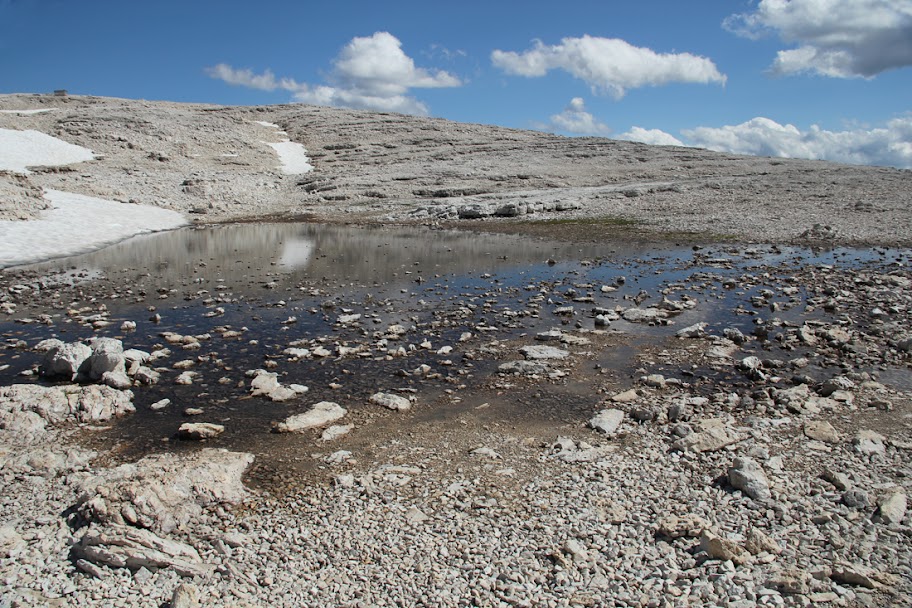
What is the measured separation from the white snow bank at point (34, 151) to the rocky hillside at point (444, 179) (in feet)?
6.97

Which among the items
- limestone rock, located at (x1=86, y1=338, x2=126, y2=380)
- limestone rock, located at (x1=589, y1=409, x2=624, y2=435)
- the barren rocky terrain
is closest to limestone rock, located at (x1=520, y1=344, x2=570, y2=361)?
the barren rocky terrain

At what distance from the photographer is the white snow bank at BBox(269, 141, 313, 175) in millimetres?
74750

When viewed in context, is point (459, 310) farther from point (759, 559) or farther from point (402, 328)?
point (759, 559)

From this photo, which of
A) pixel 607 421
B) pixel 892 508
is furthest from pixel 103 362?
pixel 892 508

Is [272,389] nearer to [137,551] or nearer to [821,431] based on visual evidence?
[137,551]

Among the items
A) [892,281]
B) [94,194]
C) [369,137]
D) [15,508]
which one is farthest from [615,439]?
[369,137]

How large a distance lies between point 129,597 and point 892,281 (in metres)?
24.2

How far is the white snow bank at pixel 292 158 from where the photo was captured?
74.8 meters

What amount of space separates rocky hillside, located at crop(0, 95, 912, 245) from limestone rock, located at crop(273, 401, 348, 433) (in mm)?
30470

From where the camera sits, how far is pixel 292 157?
81.8 meters

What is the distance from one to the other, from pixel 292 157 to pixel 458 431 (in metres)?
79.0

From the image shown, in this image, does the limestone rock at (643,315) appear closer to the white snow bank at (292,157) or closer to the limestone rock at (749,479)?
the limestone rock at (749,479)

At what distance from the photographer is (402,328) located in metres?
15.6

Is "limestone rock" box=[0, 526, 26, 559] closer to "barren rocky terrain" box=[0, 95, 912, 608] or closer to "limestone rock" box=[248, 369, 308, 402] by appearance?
"barren rocky terrain" box=[0, 95, 912, 608]
